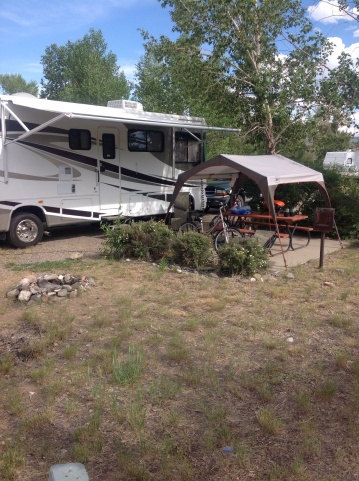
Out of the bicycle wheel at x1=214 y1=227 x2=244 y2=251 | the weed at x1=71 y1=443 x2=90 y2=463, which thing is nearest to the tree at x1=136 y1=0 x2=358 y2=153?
the bicycle wheel at x1=214 y1=227 x2=244 y2=251

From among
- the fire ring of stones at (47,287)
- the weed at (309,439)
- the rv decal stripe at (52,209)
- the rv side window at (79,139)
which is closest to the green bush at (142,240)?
the fire ring of stones at (47,287)

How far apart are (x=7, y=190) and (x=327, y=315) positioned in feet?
21.4

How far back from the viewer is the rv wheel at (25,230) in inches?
391

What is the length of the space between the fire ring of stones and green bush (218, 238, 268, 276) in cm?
207

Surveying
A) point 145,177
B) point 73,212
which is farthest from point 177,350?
point 145,177

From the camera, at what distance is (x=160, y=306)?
6355mm

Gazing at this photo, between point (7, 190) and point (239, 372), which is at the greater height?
point (7, 190)

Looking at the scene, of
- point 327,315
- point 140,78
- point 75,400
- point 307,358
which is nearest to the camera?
point 75,400

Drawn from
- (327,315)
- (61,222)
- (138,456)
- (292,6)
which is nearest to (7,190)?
(61,222)

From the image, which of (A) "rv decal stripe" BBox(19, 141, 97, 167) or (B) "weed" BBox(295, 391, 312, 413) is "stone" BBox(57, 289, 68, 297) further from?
(A) "rv decal stripe" BBox(19, 141, 97, 167)

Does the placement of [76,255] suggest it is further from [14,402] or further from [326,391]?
[326,391]

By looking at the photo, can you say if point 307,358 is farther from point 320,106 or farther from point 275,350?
point 320,106

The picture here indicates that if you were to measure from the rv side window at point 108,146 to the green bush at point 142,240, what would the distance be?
3184 mm

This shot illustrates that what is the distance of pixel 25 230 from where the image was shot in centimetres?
Answer: 1018
